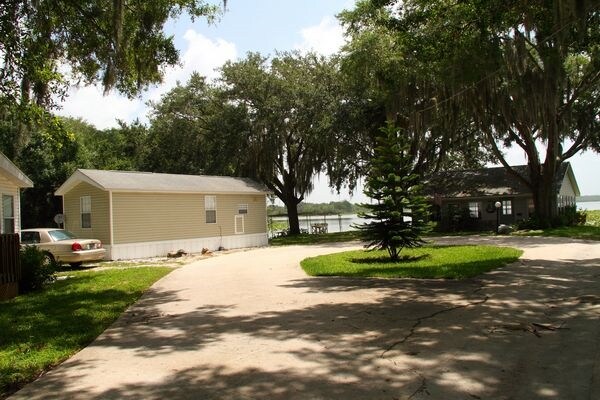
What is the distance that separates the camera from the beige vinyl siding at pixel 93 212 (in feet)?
66.4

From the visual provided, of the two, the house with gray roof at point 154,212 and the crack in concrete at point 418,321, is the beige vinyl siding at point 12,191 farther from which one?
the crack in concrete at point 418,321

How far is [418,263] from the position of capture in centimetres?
1415

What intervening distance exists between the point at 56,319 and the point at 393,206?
31.5ft

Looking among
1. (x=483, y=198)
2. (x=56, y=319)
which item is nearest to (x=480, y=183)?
(x=483, y=198)

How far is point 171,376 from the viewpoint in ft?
16.3

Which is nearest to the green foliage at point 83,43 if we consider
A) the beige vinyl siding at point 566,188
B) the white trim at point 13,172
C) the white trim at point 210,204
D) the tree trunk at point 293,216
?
the white trim at point 13,172

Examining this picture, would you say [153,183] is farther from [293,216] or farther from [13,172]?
[293,216]

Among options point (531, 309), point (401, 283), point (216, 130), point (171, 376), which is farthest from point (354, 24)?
point (171, 376)

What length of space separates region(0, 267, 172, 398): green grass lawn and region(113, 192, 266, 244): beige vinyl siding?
24.8 ft

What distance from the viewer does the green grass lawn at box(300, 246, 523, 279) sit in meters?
11.9

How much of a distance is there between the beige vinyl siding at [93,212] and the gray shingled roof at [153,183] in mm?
379

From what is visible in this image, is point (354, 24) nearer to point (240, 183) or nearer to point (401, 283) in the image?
point (240, 183)

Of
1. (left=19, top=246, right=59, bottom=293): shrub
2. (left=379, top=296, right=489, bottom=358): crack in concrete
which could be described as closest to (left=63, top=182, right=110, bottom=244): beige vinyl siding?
(left=19, top=246, right=59, bottom=293): shrub

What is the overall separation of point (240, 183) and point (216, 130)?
6995 millimetres
